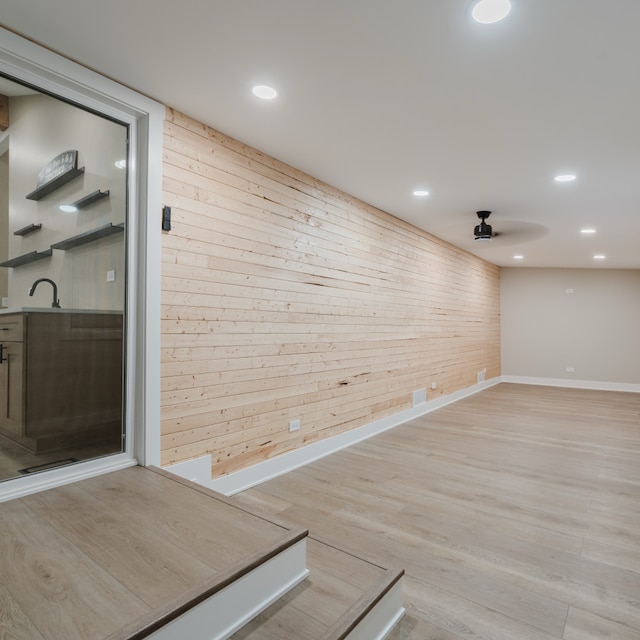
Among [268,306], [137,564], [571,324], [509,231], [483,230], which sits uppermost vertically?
[509,231]

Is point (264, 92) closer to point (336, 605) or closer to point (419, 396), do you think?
point (336, 605)

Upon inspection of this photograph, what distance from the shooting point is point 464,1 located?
172 centimetres

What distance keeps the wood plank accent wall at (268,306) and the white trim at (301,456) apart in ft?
0.23

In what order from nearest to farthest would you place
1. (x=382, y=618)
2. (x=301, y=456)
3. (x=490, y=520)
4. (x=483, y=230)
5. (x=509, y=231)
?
(x=382, y=618) < (x=490, y=520) < (x=301, y=456) < (x=483, y=230) < (x=509, y=231)

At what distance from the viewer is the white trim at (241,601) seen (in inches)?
54.6

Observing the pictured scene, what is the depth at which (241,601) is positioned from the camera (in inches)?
61.4

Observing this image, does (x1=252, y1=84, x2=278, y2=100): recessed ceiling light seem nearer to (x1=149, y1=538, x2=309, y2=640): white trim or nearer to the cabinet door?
the cabinet door

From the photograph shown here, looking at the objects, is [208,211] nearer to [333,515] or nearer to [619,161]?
[333,515]

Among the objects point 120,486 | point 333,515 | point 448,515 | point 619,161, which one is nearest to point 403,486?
point 448,515

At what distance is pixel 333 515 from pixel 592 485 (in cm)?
219

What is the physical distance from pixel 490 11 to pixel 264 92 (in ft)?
4.16

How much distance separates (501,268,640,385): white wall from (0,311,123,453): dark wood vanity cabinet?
9.05m

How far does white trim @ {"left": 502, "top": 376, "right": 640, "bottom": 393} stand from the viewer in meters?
8.58

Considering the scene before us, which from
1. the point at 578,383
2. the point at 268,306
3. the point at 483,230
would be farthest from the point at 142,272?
the point at 578,383
